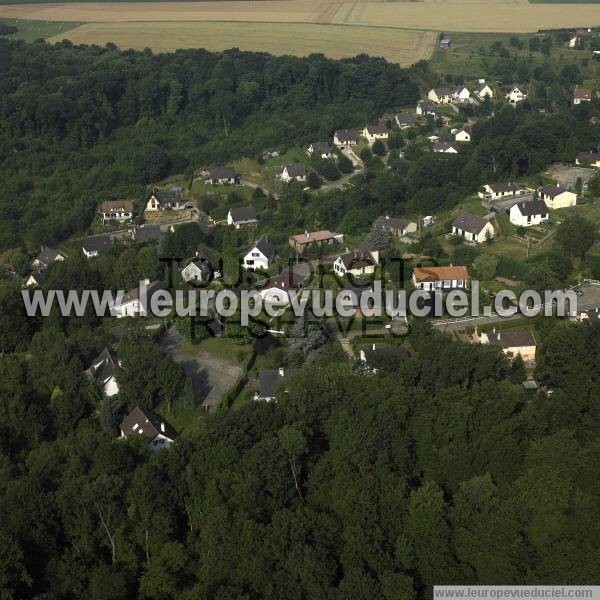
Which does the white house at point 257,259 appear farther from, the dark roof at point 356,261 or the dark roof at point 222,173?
the dark roof at point 222,173

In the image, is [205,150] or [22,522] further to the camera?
[205,150]

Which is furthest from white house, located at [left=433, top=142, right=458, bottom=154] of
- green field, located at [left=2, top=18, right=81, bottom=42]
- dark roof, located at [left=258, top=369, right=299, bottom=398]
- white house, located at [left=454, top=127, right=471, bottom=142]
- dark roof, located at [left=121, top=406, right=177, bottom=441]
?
green field, located at [left=2, top=18, right=81, bottom=42]

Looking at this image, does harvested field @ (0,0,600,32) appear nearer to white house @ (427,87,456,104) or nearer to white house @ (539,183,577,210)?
white house @ (427,87,456,104)

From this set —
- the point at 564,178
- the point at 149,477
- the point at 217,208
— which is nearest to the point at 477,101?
the point at 564,178

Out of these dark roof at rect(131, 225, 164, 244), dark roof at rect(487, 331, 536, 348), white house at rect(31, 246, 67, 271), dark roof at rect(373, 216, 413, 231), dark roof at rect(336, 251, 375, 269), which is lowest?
white house at rect(31, 246, 67, 271)

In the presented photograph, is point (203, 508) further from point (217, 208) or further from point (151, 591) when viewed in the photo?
point (217, 208)

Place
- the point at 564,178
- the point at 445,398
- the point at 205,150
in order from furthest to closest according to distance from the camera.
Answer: the point at 205,150
the point at 564,178
the point at 445,398
